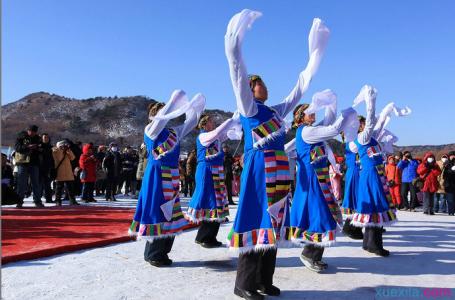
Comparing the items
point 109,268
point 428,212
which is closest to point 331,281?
point 109,268

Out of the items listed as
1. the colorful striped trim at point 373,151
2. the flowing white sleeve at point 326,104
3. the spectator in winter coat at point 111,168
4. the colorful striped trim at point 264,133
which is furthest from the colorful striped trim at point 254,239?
the spectator in winter coat at point 111,168

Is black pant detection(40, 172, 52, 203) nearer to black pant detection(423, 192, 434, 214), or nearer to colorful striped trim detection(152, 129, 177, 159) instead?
colorful striped trim detection(152, 129, 177, 159)

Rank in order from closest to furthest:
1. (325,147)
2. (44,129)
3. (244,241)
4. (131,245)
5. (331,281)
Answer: (244,241)
(331,281)
(325,147)
(131,245)
(44,129)

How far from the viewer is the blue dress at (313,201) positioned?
171 inches

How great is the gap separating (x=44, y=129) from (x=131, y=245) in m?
105

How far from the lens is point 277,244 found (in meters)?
3.53

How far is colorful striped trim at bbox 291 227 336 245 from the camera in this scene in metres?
4.29

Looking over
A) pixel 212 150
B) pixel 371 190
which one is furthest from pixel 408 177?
pixel 212 150

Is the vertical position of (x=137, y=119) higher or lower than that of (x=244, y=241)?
higher

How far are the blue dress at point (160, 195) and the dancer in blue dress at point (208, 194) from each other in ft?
2.69

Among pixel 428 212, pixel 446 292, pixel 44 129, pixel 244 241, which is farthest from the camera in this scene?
pixel 44 129

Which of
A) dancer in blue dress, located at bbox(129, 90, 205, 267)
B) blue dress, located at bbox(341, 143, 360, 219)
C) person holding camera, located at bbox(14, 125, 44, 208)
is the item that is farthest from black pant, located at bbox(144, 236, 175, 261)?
person holding camera, located at bbox(14, 125, 44, 208)

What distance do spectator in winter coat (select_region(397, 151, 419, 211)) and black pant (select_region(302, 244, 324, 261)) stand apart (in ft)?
28.9

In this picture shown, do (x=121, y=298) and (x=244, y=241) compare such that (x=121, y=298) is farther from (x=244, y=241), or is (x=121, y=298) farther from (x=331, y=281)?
(x=331, y=281)
